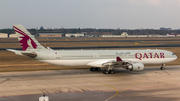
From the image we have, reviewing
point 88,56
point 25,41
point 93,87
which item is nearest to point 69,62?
point 88,56

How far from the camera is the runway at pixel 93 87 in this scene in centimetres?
2417

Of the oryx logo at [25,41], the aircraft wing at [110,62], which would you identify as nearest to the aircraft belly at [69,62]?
the aircraft wing at [110,62]

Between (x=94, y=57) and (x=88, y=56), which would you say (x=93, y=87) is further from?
(x=94, y=57)

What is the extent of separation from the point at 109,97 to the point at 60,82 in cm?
1011

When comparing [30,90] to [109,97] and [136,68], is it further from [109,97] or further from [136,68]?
[136,68]

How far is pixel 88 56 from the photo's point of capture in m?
39.7

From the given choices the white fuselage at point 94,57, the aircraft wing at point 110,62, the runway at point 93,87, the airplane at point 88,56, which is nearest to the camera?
the runway at point 93,87

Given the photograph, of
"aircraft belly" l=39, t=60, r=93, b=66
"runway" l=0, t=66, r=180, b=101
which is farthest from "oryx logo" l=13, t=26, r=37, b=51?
"runway" l=0, t=66, r=180, b=101

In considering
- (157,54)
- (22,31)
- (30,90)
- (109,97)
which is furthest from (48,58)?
→ (157,54)

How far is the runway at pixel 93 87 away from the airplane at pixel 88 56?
2161 mm

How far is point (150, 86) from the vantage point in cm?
2939

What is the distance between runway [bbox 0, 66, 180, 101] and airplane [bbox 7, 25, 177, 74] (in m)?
2.16

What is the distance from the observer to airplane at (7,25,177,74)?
37250 mm

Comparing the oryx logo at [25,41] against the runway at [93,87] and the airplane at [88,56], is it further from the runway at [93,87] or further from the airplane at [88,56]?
the runway at [93,87]
